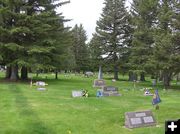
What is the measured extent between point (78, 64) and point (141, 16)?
36.6 m

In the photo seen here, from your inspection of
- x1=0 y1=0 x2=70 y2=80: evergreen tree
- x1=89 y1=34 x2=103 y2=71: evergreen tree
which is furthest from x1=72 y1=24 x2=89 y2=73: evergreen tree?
x1=0 y1=0 x2=70 y2=80: evergreen tree

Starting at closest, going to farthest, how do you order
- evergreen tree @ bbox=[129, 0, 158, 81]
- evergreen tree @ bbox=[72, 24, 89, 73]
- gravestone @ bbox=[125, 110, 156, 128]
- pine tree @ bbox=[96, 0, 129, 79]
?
gravestone @ bbox=[125, 110, 156, 128], evergreen tree @ bbox=[129, 0, 158, 81], pine tree @ bbox=[96, 0, 129, 79], evergreen tree @ bbox=[72, 24, 89, 73]

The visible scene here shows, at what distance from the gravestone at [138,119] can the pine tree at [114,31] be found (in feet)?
151

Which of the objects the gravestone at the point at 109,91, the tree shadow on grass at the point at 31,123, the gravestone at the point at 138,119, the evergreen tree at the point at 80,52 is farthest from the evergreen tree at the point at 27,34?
the evergreen tree at the point at 80,52

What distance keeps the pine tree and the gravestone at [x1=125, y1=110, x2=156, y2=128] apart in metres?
46.0

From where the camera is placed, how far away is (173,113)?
1725 centimetres

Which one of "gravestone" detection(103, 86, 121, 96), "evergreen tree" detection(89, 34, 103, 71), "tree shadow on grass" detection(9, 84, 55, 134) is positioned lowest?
"tree shadow on grass" detection(9, 84, 55, 134)

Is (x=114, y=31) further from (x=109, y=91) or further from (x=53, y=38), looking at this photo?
(x=109, y=91)

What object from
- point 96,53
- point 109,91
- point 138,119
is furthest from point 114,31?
point 138,119

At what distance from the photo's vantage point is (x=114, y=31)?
2440 inches

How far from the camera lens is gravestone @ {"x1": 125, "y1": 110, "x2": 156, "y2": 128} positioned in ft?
45.3

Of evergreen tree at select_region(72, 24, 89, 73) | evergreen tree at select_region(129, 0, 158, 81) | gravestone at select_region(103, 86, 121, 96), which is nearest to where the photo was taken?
gravestone at select_region(103, 86, 121, 96)

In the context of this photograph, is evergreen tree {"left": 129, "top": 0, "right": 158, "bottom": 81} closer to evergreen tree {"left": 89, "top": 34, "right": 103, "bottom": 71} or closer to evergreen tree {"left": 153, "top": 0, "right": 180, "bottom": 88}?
evergreen tree {"left": 153, "top": 0, "right": 180, "bottom": 88}

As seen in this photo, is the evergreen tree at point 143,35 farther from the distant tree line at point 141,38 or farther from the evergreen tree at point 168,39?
the evergreen tree at point 168,39
